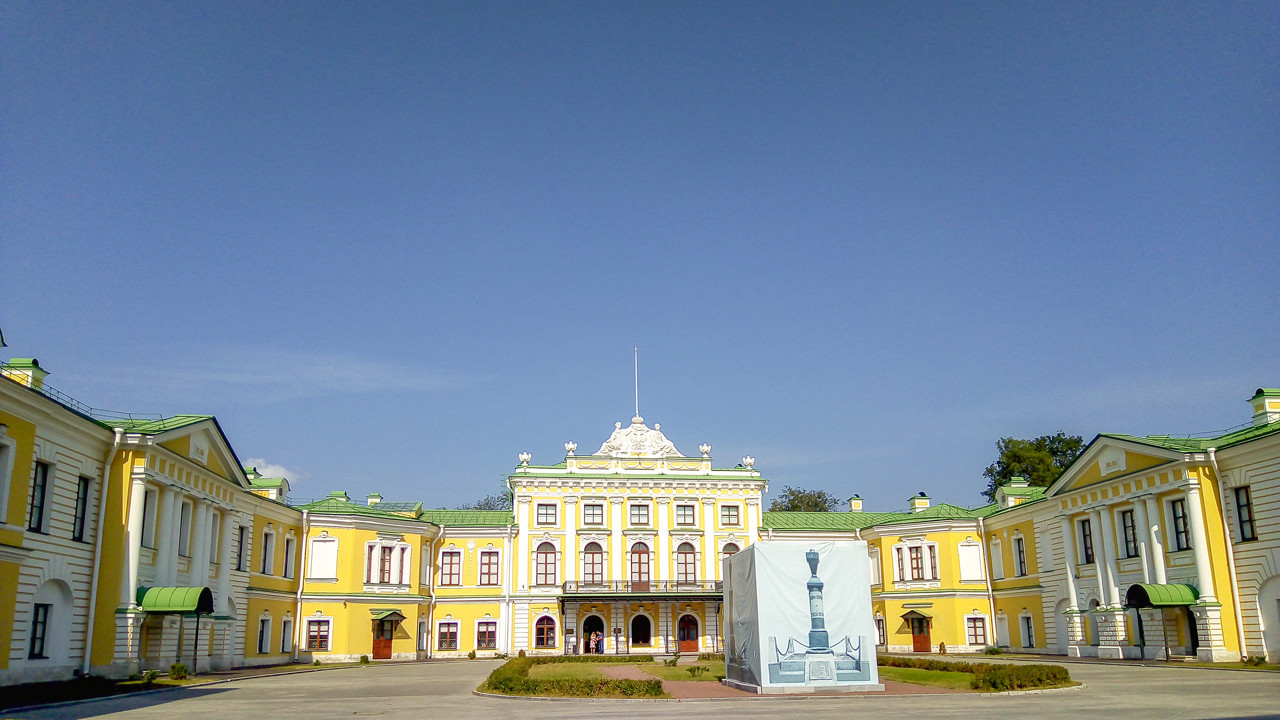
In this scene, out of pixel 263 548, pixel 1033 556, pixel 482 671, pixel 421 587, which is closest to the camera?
pixel 482 671

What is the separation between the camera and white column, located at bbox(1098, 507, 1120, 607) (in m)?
41.6

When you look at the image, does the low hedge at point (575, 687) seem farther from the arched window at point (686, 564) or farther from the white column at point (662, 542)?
the arched window at point (686, 564)

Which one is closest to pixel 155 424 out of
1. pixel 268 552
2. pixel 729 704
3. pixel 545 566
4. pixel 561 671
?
pixel 268 552

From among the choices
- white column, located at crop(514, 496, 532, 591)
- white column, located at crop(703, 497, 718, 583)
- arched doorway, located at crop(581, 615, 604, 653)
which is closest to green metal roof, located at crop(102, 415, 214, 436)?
white column, located at crop(514, 496, 532, 591)

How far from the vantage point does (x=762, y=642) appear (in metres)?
25.5

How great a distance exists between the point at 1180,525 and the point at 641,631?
101 ft

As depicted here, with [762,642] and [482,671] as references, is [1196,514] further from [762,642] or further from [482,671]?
[482,671]

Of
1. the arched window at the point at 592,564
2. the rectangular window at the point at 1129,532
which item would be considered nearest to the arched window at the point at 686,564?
the arched window at the point at 592,564

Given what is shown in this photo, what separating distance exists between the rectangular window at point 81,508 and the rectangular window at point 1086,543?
41560 mm

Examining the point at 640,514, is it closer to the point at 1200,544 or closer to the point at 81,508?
the point at 1200,544

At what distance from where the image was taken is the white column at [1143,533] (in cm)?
3900

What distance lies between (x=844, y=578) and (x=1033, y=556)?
2806 centimetres

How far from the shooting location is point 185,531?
37.1 meters

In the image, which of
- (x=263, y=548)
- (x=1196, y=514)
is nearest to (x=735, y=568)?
(x=1196, y=514)
